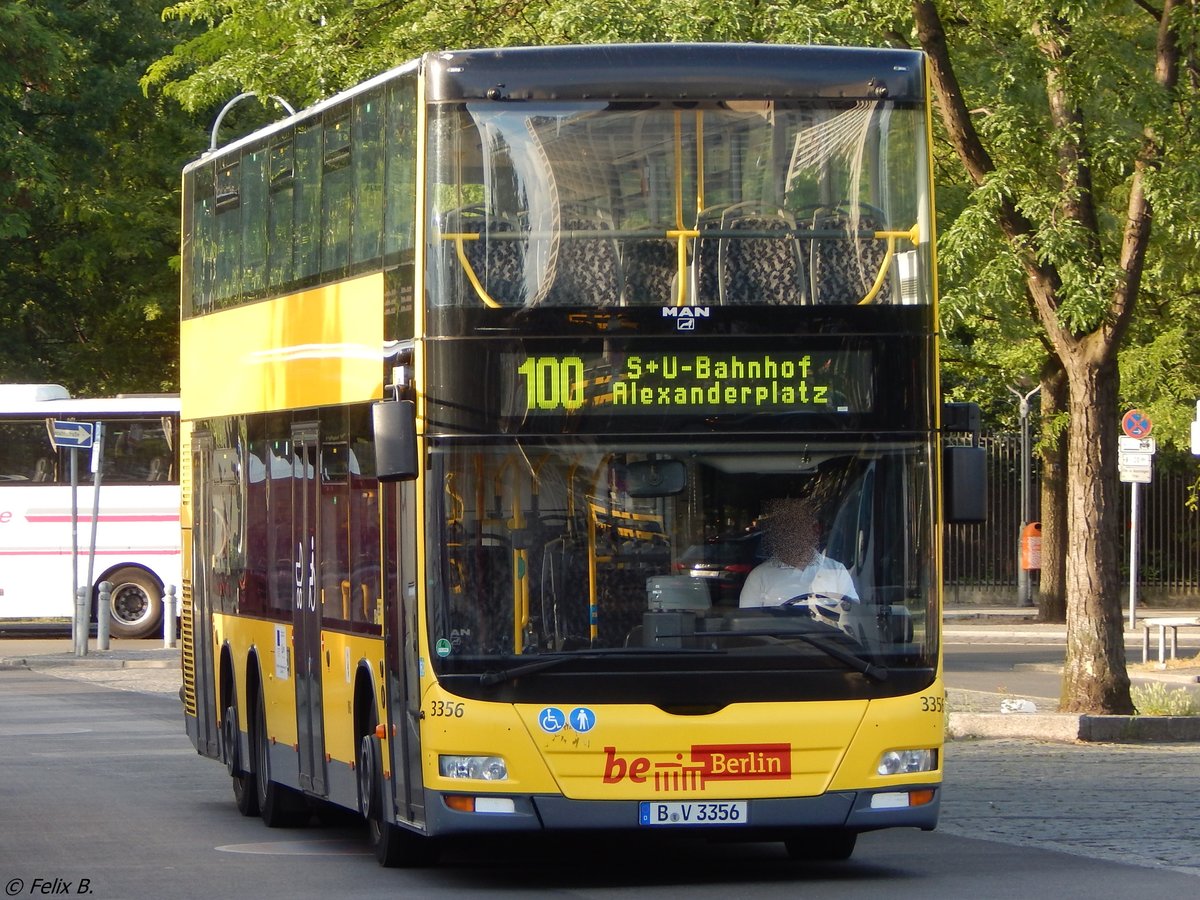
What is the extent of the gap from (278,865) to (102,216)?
94.9 feet

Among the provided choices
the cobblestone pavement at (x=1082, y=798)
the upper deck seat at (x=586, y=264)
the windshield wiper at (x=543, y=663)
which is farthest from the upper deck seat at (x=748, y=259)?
the cobblestone pavement at (x=1082, y=798)

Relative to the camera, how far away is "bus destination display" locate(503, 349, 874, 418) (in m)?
10.9

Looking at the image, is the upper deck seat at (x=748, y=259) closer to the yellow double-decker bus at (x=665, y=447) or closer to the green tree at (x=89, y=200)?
the yellow double-decker bus at (x=665, y=447)

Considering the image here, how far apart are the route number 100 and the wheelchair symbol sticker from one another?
1374 mm

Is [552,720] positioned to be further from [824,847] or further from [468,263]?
[824,847]

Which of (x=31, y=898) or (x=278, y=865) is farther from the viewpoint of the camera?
(x=278, y=865)

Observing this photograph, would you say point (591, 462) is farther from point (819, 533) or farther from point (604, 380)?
point (819, 533)

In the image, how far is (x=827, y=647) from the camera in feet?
35.7

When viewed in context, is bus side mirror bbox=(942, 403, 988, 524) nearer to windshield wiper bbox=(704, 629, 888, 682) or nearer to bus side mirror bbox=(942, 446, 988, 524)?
bus side mirror bbox=(942, 446, 988, 524)

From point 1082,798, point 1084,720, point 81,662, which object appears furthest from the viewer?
point 81,662

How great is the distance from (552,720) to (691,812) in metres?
0.76

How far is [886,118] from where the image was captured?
444 inches

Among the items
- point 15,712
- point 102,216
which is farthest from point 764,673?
Result: point 102,216

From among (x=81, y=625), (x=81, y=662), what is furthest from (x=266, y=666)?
(x=81, y=625)
